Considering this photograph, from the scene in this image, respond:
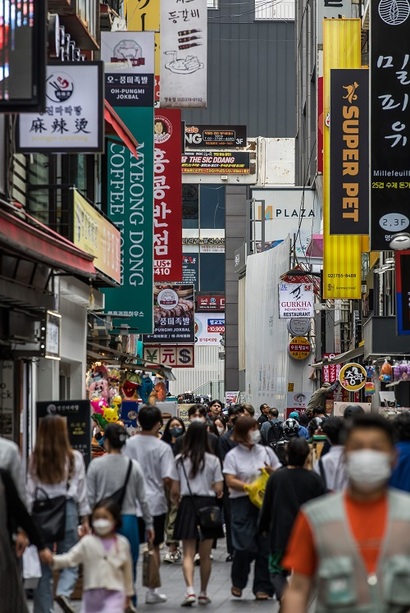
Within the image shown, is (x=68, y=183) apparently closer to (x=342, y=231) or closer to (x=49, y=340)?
(x=49, y=340)

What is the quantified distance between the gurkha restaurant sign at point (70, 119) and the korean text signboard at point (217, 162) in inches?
3219

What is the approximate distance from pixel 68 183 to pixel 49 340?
15.5ft

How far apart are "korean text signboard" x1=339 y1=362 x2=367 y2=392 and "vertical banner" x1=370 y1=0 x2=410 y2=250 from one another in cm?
886

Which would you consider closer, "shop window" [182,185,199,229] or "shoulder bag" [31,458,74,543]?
"shoulder bag" [31,458,74,543]

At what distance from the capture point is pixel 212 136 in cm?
10650

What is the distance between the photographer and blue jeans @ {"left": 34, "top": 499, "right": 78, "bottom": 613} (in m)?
10.3

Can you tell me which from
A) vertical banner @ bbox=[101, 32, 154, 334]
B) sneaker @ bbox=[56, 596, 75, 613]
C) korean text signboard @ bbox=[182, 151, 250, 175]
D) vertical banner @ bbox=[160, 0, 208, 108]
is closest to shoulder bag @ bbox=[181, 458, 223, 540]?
Answer: sneaker @ bbox=[56, 596, 75, 613]

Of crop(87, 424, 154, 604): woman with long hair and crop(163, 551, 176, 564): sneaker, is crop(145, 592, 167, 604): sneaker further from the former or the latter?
crop(163, 551, 176, 564): sneaker

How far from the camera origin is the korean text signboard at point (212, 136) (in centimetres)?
10331

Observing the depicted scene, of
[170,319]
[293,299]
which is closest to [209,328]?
[170,319]

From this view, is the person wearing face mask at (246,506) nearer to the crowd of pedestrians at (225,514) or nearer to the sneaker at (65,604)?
the crowd of pedestrians at (225,514)

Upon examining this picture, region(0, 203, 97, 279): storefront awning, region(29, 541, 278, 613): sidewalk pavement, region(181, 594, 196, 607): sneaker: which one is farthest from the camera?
region(181, 594, 196, 607): sneaker

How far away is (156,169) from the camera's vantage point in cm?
3108

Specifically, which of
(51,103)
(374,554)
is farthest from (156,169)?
(374,554)
